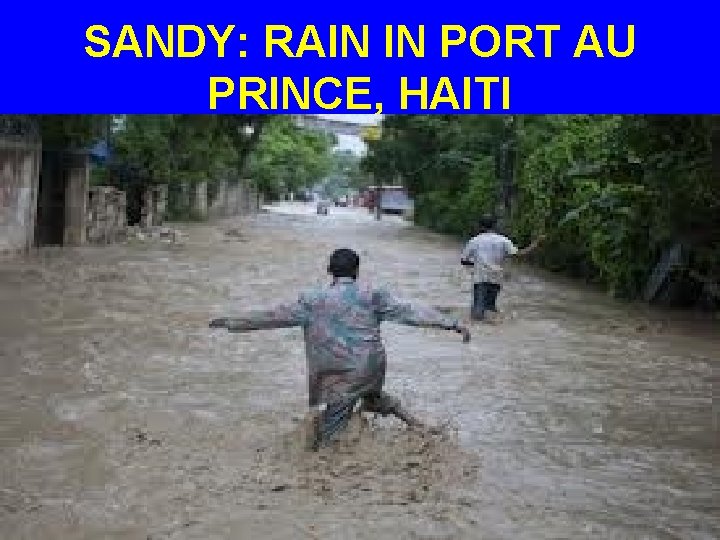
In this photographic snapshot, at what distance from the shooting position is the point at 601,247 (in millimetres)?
19016

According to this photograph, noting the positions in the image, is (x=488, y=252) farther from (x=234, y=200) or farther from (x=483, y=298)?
(x=234, y=200)

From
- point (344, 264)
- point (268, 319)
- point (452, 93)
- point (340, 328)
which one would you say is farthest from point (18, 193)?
point (340, 328)

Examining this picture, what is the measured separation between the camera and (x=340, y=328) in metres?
6.48

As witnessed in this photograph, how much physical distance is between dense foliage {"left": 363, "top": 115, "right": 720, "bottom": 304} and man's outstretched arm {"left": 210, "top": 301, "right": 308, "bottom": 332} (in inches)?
266

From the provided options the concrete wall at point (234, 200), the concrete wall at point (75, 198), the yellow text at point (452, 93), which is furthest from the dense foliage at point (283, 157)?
the yellow text at point (452, 93)

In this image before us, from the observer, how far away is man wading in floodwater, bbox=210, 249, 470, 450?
6.48m

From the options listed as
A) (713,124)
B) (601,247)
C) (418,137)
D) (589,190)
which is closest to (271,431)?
(713,124)

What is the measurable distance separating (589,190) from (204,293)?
8.90m

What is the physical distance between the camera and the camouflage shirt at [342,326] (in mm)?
6480

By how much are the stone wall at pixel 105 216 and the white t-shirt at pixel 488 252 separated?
1336cm

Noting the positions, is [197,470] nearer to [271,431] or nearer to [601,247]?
[271,431]

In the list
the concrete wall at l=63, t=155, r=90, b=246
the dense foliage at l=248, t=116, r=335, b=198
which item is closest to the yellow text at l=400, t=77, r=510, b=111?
the concrete wall at l=63, t=155, r=90, b=246

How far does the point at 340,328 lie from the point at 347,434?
2.68 feet

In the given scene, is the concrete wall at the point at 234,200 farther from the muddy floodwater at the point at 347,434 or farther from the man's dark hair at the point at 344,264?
the man's dark hair at the point at 344,264
